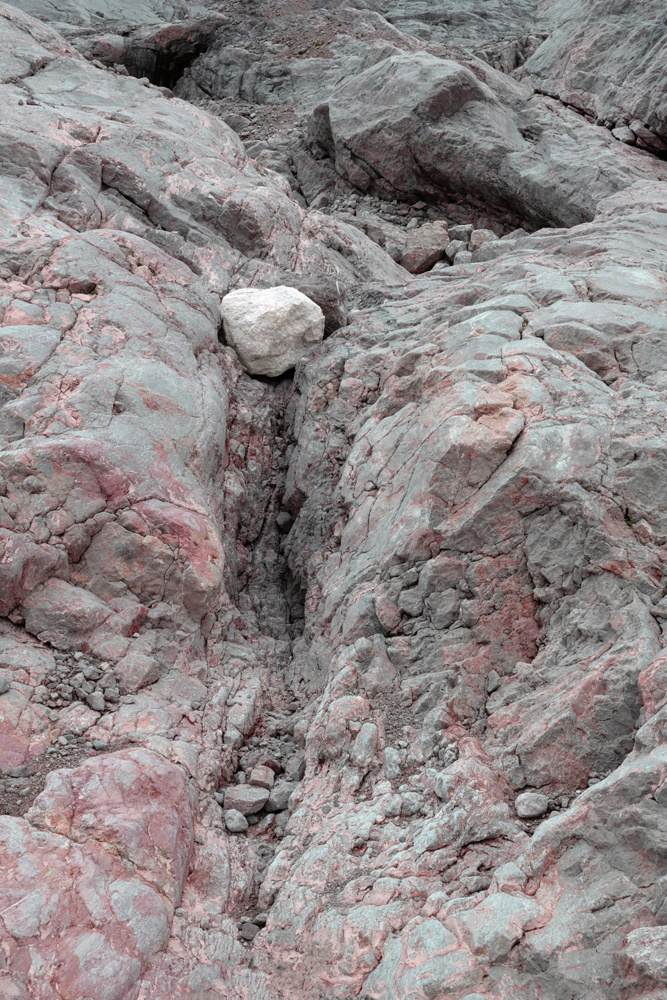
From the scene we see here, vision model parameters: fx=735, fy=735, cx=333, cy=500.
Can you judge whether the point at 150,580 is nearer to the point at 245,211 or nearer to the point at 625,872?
the point at 625,872

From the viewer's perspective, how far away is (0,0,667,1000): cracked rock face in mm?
3924

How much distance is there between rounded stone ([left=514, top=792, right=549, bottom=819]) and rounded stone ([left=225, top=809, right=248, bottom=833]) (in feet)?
6.56

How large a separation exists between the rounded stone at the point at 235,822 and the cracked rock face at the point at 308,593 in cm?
5

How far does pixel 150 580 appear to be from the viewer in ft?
19.8

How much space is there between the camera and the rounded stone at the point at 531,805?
4.28 metres

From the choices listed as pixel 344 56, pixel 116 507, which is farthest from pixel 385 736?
pixel 344 56

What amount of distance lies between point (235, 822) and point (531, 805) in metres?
2.12

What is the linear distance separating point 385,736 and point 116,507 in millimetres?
2815

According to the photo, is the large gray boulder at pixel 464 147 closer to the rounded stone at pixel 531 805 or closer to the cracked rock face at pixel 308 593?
the cracked rock face at pixel 308 593

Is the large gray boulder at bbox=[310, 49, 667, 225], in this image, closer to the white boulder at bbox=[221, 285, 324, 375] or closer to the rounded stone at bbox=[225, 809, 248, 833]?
the white boulder at bbox=[221, 285, 324, 375]

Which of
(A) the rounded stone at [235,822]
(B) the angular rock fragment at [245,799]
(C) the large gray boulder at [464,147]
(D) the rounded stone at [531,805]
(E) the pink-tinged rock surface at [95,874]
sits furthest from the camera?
(C) the large gray boulder at [464,147]

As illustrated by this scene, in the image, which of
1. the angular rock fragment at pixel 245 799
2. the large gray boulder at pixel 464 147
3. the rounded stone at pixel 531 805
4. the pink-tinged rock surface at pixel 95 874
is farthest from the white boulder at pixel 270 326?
the large gray boulder at pixel 464 147

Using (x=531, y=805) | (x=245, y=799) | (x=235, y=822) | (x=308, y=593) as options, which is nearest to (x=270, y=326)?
(x=308, y=593)

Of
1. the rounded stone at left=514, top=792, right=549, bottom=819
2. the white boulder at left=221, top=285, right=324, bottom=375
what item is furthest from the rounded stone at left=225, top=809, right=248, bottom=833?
the white boulder at left=221, top=285, right=324, bottom=375
